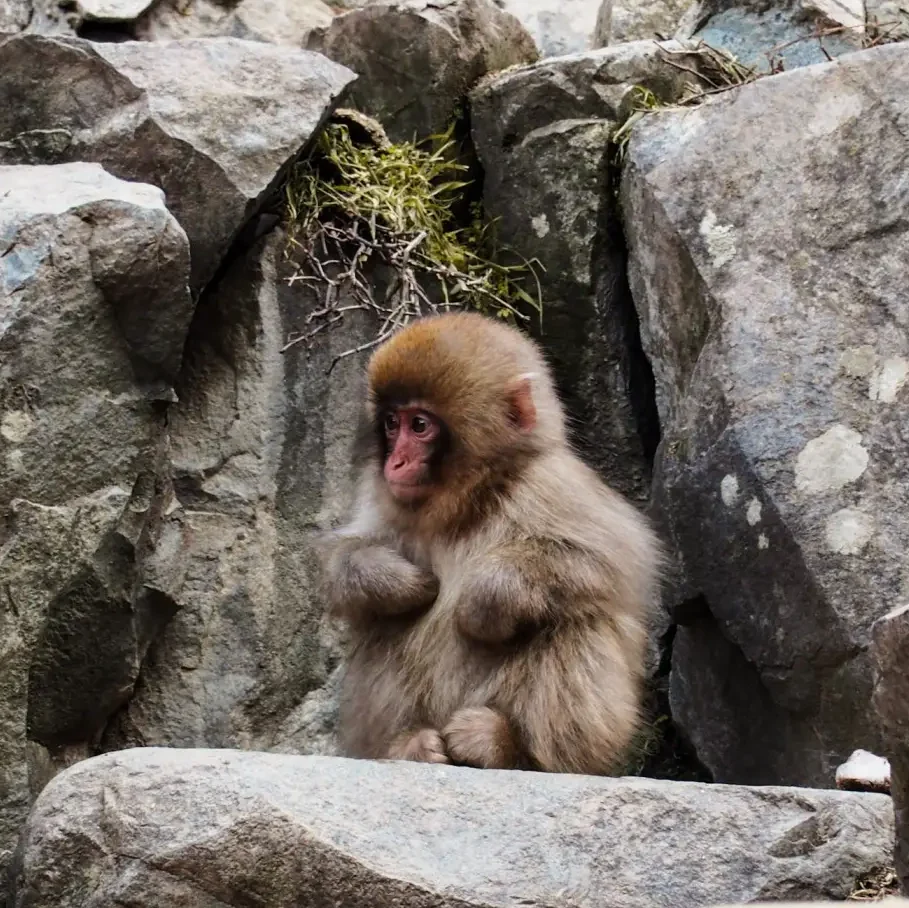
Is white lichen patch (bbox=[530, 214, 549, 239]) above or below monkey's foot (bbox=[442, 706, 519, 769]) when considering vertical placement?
above

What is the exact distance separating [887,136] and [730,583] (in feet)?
5.12

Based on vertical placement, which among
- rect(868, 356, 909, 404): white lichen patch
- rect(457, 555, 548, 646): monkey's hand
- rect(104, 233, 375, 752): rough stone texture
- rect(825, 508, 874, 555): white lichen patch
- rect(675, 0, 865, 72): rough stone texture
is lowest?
rect(104, 233, 375, 752): rough stone texture

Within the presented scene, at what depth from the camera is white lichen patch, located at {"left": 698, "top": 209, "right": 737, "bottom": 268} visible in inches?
200

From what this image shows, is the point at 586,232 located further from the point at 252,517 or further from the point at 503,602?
the point at 503,602

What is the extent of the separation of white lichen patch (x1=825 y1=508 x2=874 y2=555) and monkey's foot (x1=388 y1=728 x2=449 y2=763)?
4.39 feet

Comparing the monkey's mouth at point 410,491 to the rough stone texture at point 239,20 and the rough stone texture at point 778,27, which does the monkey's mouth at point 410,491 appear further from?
the rough stone texture at point 239,20

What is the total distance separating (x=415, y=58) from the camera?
244 inches

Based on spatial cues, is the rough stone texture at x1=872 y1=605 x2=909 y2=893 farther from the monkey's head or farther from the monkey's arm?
the monkey's head

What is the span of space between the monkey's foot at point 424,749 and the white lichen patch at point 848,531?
1.34m

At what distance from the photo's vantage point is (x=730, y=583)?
4.80m

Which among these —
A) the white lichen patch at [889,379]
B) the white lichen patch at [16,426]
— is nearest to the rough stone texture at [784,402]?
the white lichen patch at [889,379]

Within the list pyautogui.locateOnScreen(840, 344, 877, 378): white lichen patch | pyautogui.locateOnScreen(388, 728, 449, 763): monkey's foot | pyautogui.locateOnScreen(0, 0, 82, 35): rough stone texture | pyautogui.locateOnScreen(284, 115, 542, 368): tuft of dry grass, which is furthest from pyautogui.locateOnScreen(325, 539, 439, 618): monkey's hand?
pyautogui.locateOnScreen(0, 0, 82, 35): rough stone texture

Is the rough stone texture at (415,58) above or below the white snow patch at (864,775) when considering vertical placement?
above

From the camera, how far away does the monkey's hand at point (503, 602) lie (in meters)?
4.33
